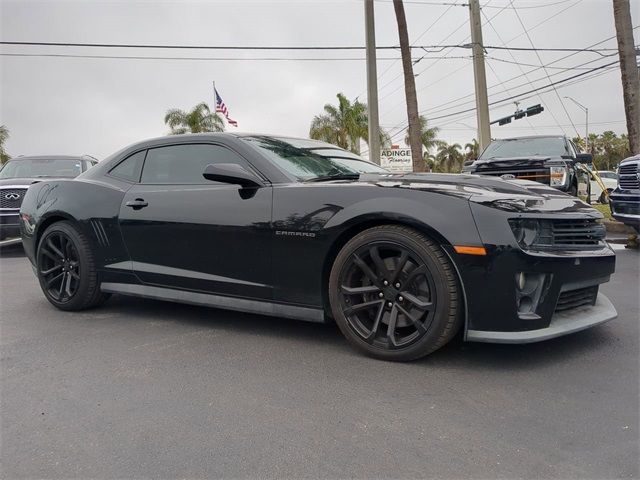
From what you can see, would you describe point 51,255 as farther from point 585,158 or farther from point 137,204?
point 585,158

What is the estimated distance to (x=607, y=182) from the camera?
837 inches

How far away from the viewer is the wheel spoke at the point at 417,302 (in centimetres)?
288

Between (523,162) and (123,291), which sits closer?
(123,291)

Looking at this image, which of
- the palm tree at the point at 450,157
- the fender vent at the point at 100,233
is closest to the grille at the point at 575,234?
the fender vent at the point at 100,233

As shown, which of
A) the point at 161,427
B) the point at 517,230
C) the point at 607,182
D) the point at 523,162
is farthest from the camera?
the point at 607,182

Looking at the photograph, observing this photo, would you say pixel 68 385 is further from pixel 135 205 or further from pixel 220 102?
pixel 220 102

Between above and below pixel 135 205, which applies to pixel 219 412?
below

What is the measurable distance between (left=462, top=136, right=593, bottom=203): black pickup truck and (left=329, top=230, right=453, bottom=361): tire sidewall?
6006mm

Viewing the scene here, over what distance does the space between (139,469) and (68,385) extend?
1.09 meters

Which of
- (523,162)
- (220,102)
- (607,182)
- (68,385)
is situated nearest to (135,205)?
(68,385)

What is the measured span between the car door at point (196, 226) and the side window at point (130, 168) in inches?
2.9

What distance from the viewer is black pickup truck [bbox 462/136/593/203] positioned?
8.80 meters

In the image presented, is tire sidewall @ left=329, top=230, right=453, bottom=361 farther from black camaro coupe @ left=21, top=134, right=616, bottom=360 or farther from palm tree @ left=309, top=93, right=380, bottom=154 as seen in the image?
palm tree @ left=309, top=93, right=380, bottom=154

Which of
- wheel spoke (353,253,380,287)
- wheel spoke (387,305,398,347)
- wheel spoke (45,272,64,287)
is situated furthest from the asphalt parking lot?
wheel spoke (45,272,64,287)
